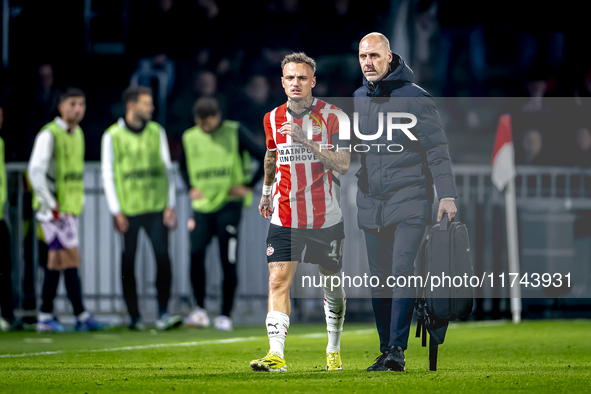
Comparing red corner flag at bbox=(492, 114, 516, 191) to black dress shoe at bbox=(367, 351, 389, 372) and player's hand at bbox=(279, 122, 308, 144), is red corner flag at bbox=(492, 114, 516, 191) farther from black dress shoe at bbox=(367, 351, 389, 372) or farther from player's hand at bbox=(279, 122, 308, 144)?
player's hand at bbox=(279, 122, 308, 144)

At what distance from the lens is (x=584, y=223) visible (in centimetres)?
1017

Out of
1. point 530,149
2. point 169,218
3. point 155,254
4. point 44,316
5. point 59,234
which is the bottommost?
point 44,316

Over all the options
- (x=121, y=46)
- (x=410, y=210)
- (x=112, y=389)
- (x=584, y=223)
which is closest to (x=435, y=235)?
(x=410, y=210)

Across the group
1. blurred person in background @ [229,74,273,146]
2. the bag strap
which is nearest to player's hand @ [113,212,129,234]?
blurred person in background @ [229,74,273,146]

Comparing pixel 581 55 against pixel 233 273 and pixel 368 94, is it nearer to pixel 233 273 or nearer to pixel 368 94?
pixel 233 273

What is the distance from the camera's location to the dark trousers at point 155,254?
9172 millimetres

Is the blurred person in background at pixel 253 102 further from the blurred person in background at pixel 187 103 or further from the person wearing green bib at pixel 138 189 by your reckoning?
the person wearing green bib at pixel 138 189

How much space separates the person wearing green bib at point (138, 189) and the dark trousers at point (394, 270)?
152 inches

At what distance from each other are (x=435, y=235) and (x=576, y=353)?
6.88ft

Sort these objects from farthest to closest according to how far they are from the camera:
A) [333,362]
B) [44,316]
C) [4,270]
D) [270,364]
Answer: [4,270] → [44,316] → [333,362] → [270,364]

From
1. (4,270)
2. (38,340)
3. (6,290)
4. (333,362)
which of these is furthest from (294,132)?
(6,290)

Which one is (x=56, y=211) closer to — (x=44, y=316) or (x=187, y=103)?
(x=44, y=316)

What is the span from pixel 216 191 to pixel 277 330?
13.4 ft

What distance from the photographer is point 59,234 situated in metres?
9.06
